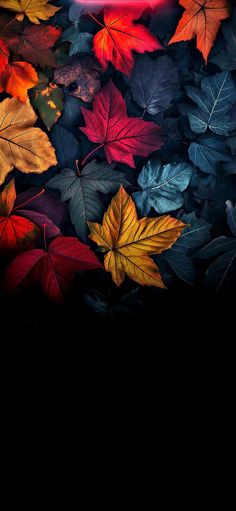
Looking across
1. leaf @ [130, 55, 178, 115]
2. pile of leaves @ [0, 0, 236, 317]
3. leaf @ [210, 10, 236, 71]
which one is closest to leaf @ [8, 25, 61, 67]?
pile of leaves @ [0, 0, 236, 317]

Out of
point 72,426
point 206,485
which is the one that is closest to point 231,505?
point 206,485

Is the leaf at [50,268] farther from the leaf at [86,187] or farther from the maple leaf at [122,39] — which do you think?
the maple leaf at [122,39]

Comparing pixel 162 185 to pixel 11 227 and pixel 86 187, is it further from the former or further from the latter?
pixel 11 227

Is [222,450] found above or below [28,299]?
below

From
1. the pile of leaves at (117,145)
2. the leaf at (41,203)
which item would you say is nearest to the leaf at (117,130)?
the pile of leaves at (117,145)

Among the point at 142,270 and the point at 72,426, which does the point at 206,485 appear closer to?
the point at 72,426

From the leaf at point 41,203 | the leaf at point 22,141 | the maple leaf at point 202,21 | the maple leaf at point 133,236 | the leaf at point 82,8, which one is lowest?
the maple leaf at point 133,236

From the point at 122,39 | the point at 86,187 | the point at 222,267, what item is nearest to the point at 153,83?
the point at 122,39
